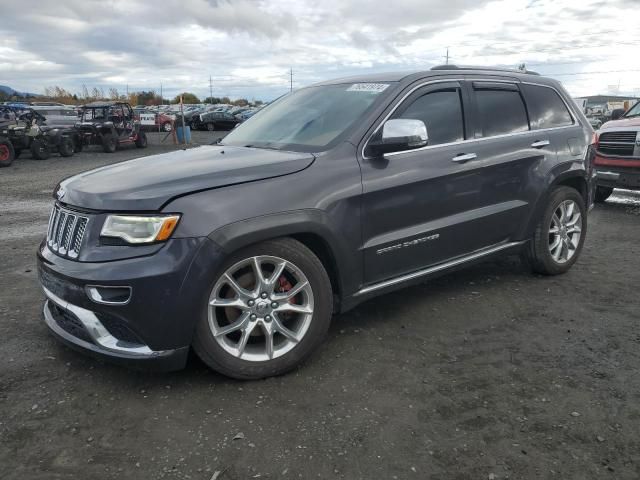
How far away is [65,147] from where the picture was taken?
18.2 meters

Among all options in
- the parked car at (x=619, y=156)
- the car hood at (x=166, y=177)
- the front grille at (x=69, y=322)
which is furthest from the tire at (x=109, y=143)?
the front grille at (x=69, y=322)

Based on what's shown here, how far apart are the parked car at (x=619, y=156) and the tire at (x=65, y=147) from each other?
634 inches

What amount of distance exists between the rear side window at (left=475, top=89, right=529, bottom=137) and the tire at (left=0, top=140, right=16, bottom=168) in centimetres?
1519

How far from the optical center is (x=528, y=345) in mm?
3559

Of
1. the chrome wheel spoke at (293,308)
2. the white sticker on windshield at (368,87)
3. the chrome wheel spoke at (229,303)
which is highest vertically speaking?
the white sticker on windshield at (368,87)

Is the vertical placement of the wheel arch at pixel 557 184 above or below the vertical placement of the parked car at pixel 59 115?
below

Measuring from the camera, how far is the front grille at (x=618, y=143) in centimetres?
838

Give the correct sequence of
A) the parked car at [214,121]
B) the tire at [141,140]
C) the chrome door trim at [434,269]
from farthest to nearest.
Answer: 1. the parked car at [214,121]
2. the tire at [141,140]
3. the chrome door trim at [434,269]

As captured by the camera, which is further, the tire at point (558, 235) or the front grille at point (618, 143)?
the front grille at point (618, 143)

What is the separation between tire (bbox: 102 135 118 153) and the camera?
19.6 metres

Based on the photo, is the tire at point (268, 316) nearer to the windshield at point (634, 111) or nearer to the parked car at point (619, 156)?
the parked car at point (619, 156)

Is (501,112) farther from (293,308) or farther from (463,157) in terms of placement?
(293,308)

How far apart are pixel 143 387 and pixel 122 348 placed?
1.17 feet

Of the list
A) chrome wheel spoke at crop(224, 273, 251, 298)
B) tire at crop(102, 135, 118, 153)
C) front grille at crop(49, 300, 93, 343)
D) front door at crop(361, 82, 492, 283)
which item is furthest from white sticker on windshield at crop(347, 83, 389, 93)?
tire at crop(102, 135, 118, 153)
